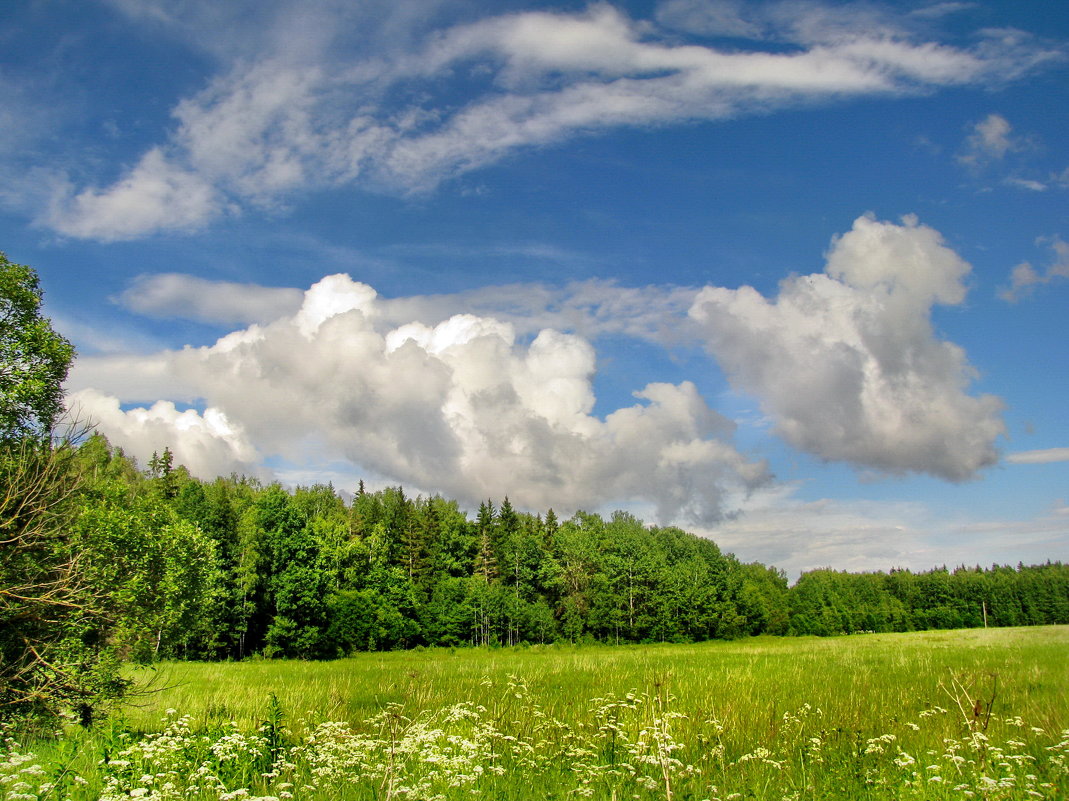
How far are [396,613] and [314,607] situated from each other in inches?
465

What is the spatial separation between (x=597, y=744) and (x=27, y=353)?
76.9 feet

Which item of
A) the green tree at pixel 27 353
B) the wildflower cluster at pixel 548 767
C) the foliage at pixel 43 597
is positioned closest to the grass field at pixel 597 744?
the wildflower cluster at pixel 548 767

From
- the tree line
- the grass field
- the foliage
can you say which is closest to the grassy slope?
the grass field

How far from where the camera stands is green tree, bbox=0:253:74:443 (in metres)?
21.7

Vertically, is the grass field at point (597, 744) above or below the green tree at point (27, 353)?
below

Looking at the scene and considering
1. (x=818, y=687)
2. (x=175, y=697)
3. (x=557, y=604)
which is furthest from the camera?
(x=557, y=604)

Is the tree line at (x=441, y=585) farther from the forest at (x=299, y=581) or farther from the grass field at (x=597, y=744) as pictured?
the grass field at (x=597, y=744)

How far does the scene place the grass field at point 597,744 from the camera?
751 cm

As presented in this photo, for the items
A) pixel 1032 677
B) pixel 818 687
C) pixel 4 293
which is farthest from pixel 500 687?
pixel 4 293

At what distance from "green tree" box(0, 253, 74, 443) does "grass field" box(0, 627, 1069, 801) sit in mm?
10806

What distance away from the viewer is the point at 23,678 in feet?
39.2

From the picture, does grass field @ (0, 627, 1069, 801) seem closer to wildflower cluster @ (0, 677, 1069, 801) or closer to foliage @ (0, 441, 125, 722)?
wildflower cluster @ (0, 677, 1069, 801)

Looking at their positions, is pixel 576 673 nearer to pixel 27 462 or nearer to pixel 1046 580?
pixel 27 462

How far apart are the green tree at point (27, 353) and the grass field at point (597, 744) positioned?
1081cm
